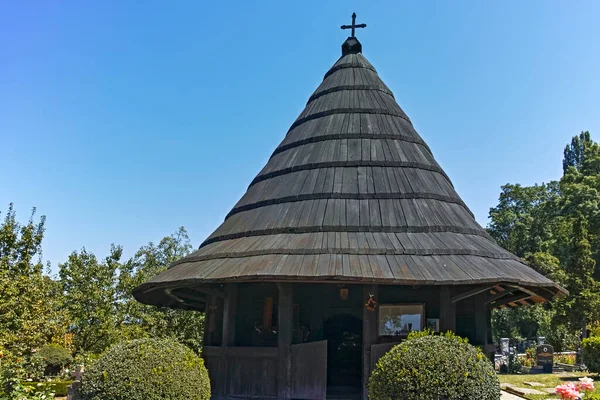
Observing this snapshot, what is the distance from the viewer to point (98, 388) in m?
7.17

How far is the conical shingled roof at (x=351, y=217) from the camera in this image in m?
9.05

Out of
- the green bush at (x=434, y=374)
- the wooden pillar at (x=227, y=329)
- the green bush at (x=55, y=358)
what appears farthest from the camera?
the green bush at (x=55, y=358)

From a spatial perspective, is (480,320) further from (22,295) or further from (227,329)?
(22,295)

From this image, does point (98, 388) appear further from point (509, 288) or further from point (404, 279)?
point (509, 288)

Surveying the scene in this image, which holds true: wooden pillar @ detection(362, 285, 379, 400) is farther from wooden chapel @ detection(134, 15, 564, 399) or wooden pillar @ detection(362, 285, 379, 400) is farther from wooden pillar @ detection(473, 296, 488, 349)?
wooden pillar @ detection(473, 296, 488, 349)

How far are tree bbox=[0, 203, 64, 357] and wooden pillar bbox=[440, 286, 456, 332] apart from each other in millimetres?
11032

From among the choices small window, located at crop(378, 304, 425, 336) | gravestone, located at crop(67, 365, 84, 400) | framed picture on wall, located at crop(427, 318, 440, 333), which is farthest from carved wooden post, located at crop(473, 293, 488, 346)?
gravestone, located at crop(67, 365, 84, 400)

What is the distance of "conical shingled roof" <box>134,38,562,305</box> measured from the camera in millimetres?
9047

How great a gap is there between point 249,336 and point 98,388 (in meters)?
5.08

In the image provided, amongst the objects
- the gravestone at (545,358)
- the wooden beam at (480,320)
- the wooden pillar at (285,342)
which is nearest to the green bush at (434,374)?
the wooden pillar at (285,342)

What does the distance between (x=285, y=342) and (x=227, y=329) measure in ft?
4.52

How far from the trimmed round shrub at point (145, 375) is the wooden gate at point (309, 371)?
84.2 inches

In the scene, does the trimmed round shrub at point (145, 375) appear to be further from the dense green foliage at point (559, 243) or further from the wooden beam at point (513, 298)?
the dense green foliage at point (559, 243)

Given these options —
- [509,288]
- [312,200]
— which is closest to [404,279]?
[509,288]
